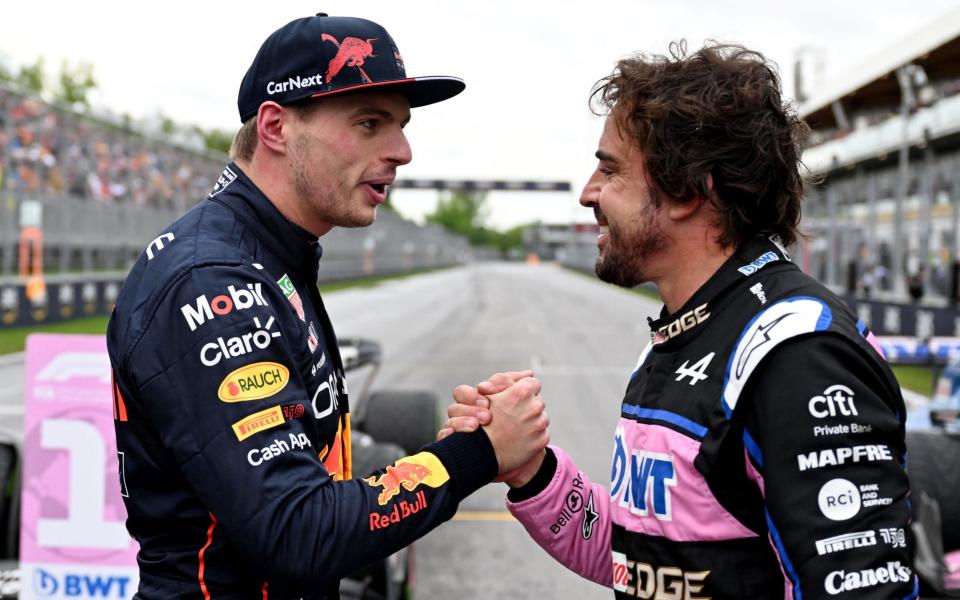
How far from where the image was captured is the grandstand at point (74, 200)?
1608 cm

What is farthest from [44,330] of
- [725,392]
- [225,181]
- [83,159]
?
[725,392]

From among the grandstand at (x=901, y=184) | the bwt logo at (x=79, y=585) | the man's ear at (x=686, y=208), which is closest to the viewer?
the man's ear at (x=686, y=208)

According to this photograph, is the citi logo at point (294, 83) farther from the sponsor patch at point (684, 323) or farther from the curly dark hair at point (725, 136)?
the sponsor patch at point (684, 323)

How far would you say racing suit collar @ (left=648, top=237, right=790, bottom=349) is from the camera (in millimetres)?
1824

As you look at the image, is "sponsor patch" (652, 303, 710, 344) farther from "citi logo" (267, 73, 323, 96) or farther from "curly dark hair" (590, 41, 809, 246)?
"citi logo" (267, 73, 323, 96)

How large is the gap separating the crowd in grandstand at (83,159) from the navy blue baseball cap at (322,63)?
1621cm

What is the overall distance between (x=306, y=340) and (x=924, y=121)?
26261mm

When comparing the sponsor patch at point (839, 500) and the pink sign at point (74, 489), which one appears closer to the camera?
the sponsor patch at point (839, 500)

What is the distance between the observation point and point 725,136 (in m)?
1.85

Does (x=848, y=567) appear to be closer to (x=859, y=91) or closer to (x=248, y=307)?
(x=248, y=307)

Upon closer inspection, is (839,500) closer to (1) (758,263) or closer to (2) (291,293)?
(1) (758,263)

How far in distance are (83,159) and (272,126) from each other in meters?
20.1

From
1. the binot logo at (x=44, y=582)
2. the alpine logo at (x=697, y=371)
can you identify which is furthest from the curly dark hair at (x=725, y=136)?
the binot logo at (x=44, y=582)

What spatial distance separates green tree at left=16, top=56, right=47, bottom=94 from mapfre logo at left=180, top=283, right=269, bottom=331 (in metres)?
51.9
